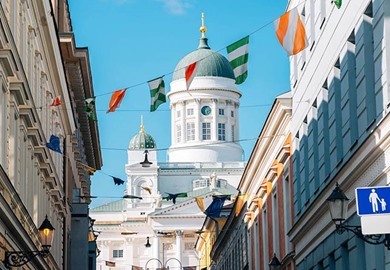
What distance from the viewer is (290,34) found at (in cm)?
2336

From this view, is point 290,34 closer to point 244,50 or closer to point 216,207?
point 244,50

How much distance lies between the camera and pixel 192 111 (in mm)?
158500

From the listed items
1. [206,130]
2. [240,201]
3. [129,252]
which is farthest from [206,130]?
[240,201]

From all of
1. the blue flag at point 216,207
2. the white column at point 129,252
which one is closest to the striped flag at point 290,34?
the blue flag at point 216,207

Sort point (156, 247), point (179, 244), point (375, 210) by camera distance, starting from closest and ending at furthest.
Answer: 1. point (375, 210)
2. point (179, 244)
3. point (156, 247)

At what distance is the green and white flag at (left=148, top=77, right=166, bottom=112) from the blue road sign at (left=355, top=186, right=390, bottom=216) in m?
12.4

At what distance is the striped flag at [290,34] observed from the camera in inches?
911

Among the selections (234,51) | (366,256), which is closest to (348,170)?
(366,256)

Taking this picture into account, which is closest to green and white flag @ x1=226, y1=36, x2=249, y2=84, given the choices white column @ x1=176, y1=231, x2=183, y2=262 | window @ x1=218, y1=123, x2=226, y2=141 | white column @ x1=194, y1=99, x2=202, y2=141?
white column @ x1=176, y1=231, x2=183, y2=262

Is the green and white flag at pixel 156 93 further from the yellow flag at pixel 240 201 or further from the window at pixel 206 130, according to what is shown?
the window at pixel 206 130

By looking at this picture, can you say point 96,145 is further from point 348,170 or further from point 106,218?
point 106,218

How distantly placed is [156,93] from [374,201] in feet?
41.9

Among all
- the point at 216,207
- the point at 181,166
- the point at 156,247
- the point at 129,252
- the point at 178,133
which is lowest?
the point at 216,207

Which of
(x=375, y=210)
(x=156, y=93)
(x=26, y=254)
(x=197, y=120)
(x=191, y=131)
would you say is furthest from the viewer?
(x=191, y=131)
